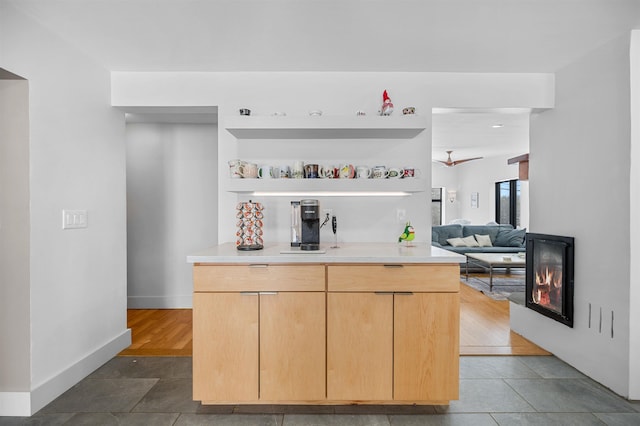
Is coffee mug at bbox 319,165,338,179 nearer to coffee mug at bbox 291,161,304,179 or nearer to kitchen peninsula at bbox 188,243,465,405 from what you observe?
coffee mug at bbox 291,161,304,179

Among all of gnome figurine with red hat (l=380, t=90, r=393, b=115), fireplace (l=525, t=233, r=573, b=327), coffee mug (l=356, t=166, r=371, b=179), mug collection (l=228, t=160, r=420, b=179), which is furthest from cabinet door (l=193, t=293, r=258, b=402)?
fireplace (l=525, t=233, r=573, b=327)

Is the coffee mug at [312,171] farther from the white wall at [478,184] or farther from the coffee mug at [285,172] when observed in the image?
the white wall at [478,184]

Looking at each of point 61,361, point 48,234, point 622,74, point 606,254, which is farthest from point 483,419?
point 48,234

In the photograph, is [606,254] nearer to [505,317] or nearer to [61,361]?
[505,317]

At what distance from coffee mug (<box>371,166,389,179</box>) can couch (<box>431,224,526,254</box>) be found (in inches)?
160

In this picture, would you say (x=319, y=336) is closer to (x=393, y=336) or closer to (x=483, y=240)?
(x=393, y=336)

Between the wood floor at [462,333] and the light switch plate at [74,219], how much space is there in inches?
46.1

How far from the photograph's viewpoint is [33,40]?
200 cm

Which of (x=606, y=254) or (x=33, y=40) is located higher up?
(x=33, y=40)

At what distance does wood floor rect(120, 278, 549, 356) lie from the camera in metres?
2.83

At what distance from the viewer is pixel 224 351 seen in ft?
6.36

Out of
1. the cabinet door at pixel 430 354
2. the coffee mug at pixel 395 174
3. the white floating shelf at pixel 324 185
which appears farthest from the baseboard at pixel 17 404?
the coffee mug at pixel 395 174

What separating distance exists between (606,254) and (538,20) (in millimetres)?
1587

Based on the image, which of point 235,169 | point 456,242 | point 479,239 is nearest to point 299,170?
point 235,169
